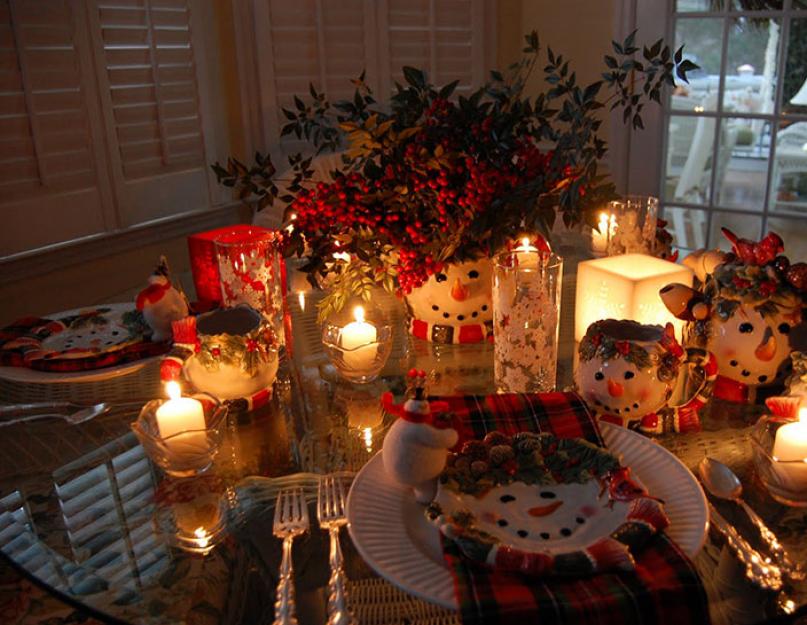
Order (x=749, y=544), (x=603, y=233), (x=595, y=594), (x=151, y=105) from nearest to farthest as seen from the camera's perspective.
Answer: (x=595, y=594) < (x=749, y=544) < (x=603, y=233) < (x=151, y=105)

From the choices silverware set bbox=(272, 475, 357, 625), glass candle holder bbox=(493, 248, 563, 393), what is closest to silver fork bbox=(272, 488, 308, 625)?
silverware set bbox=(272, 475, 357, 625)

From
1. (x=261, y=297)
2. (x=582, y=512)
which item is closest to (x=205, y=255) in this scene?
(x=261, y=297)

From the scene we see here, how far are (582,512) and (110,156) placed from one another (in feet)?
6.62

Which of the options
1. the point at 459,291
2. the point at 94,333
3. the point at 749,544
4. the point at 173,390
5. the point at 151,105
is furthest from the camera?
the point at 151,105

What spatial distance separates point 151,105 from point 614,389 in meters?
1.98

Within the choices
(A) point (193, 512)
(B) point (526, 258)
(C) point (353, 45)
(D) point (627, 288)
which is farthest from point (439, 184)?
(C) point (353, 45)

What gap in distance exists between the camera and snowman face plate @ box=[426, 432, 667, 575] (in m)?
0.70

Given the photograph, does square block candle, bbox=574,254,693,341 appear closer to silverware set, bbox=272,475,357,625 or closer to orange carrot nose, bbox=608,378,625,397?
orange carrot nose, bbox=608,378,625,397

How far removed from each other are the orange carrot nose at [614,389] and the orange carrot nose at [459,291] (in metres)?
0.33

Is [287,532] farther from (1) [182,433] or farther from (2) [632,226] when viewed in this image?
(2) [632,226]

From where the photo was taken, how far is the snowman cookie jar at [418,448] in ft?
2.62

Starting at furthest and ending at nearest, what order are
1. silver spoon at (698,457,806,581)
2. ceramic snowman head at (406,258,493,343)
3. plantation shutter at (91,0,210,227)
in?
plantation shutter at (91,0,210,227), ceramic snowman head at (406,258,493,343), silver spoon at (698,457,806,581)

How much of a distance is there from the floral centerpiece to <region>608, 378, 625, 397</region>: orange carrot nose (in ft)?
0.83

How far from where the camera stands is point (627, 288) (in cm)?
111
